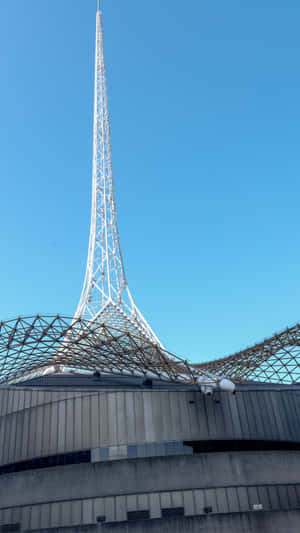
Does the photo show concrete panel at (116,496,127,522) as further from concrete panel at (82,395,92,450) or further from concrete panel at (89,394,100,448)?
concrete panel at (82,395,92,450)

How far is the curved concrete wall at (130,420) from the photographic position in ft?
113

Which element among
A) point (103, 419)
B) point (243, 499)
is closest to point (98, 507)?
point (103, 419)

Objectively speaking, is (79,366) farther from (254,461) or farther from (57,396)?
(254,461)

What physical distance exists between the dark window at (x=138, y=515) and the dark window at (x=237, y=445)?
6291 mm

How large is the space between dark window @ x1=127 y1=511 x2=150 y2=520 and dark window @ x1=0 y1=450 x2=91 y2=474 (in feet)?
18.4

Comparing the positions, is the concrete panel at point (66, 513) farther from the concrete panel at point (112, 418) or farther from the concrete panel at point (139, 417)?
the concrete panel at point (139, 417)

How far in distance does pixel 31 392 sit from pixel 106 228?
38556 mm

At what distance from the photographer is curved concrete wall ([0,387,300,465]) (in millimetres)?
34562

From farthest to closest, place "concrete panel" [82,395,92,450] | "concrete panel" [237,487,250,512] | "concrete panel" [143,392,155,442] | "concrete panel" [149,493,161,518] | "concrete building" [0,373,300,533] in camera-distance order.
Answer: "concrete panel" [82,395,92,450] → "concrete panel" [143,392,155,442] → "concrete panel" [237,487,250,512] → "concrete building" [0,373,300,533] → "concrete panel" [149,493,161,518]

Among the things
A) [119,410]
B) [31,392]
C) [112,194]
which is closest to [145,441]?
[119,410]

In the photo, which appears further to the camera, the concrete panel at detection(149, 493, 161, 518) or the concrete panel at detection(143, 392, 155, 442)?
the concrete panel at detection(143, 392, 155, 442)

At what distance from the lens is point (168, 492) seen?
31.9 m

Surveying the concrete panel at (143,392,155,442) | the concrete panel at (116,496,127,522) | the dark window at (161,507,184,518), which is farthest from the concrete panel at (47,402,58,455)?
the dark window at (161,507,184,518)

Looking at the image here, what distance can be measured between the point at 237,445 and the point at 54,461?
1647 cm
